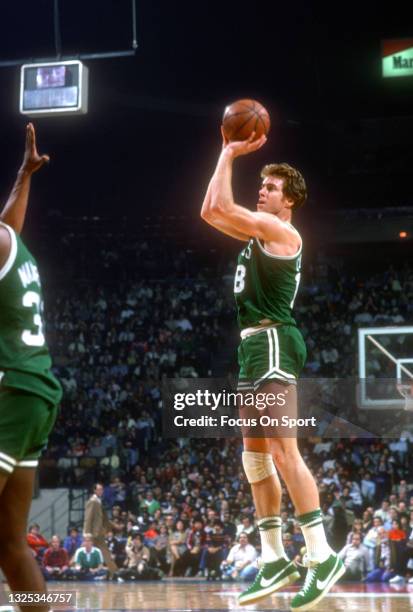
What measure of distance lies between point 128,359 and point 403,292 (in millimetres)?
6832

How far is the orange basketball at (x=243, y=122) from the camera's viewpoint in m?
5.33

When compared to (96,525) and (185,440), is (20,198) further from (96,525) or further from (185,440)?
(185,440)

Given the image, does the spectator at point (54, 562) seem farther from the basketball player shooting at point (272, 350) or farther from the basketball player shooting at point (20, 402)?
the basketball player shooting at point (20, 402)

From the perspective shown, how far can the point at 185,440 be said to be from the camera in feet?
61.8

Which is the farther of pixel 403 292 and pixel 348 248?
pixel 348 248

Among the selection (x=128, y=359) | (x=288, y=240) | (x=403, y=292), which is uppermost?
(x=403, y=292)

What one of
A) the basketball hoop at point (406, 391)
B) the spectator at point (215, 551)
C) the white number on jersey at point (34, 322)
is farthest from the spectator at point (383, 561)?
the white number on jersey at point (34, 322)

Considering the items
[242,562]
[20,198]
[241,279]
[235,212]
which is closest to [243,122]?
[235,212]

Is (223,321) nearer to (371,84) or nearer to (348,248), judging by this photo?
(348,248)

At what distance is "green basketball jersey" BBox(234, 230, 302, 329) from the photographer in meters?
5.29

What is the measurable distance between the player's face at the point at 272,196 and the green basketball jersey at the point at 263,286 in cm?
26

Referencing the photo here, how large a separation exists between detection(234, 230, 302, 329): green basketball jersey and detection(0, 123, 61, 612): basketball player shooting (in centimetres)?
181

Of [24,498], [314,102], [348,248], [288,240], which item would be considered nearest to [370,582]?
[288,240]

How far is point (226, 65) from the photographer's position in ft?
59.9
